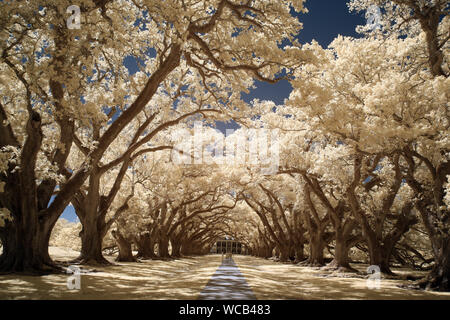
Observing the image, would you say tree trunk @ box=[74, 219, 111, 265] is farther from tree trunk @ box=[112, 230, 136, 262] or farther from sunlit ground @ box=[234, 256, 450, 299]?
sunlit ground @ box=[234, 256, 450, 299]

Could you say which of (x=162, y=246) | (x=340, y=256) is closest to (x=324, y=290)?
(x=340, y=256)

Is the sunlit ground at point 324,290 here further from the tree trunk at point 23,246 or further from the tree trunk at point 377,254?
the tree trunk at point 23,246

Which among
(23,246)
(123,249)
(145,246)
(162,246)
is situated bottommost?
Result: (162,246)

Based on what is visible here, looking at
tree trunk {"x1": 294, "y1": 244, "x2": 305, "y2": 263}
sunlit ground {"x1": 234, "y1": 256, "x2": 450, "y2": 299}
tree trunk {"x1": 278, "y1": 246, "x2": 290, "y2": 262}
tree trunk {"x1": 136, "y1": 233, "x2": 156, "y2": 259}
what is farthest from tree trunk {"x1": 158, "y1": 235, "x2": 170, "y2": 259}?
sunlit ground {"x1": 234, "y1": 256, "x2": 450, "y2": 299}

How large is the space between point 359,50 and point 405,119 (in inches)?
268

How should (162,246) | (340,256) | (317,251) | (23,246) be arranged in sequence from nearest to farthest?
(23,246), (340,256), (317,251), (162,246)

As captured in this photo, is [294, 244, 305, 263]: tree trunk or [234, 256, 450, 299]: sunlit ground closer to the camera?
[234, 256, 450, 299]: sunlit ground

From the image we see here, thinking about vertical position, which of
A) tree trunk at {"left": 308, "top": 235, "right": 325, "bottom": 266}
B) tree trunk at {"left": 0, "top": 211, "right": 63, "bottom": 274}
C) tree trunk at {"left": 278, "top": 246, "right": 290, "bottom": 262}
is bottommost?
tree trunk at {"left": 278, "top": 246, "right": 290, "bottom": 262}

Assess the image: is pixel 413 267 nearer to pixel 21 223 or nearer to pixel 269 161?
pixel 269 161

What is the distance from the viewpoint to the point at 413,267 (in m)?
26.3

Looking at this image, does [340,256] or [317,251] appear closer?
[340,256]

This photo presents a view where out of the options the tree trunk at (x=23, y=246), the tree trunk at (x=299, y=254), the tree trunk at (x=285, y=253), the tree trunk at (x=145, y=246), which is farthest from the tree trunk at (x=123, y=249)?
the tree trunk at (x=285, y=253)

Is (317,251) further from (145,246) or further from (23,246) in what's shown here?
(23,246)
